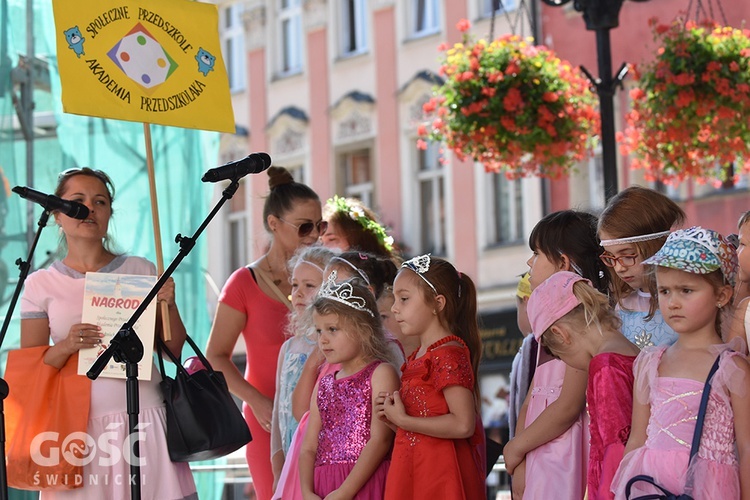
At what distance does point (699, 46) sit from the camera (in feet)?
25.9

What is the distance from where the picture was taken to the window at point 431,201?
62.1ft

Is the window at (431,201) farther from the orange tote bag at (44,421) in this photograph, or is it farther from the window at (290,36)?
the orange tote bag at (44,421)

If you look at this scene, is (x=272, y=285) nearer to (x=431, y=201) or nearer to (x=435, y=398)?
(x=435, y=398)

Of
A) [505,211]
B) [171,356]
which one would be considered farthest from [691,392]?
[505,211]

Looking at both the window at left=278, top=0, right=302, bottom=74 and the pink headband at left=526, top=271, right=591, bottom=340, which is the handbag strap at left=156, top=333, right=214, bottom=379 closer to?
the pink headband at left=526, top=271, right=591, bottom=340

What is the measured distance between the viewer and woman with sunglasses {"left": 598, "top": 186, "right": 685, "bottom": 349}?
14.1 feet

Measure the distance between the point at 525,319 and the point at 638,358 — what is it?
57.1 inches

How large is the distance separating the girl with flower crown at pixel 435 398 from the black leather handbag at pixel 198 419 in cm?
58

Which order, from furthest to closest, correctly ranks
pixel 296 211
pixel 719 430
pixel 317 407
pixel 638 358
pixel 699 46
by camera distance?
1. pixel 699 46
2. pixel 296 211
3. pixel 317 407
4. pixel 638 358
5. pixel 719 430

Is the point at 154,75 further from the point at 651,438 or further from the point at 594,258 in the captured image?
the point at 651,438

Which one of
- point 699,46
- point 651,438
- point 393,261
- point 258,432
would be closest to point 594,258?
point 651,438

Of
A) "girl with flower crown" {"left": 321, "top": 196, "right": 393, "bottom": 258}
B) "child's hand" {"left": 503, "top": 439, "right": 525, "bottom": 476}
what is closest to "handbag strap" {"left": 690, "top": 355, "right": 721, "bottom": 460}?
"child's hand" {"left": 503, "top": 439, "right": 525, "bottom": 476}

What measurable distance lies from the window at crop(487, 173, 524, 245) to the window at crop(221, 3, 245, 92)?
238 inches

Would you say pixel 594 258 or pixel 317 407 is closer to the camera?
pixel 594 258
